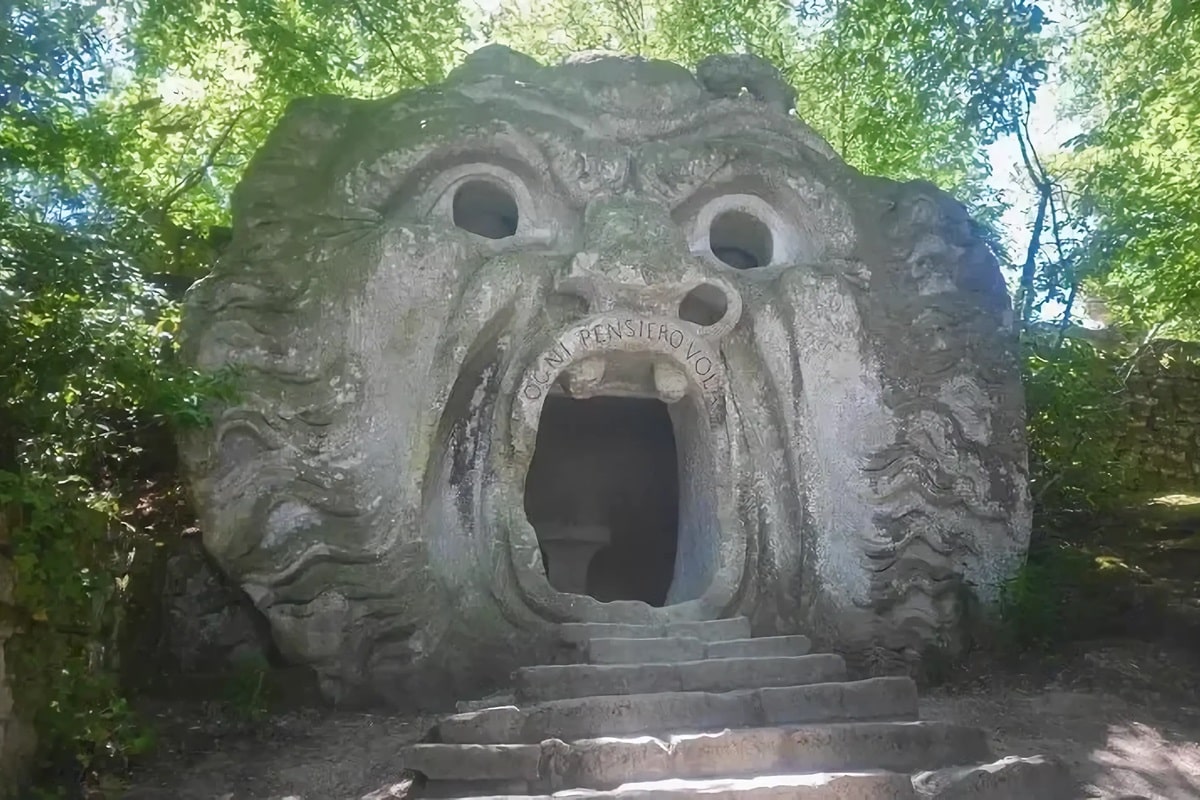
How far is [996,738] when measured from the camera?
468cm

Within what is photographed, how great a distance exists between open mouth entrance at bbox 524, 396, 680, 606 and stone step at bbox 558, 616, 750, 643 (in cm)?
289

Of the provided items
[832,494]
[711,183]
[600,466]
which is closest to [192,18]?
[711,183]

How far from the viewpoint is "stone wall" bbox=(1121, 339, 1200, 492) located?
913 cm

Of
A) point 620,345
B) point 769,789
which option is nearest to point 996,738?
point 769,789

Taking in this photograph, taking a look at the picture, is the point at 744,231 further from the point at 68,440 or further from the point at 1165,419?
the point at 1165,419

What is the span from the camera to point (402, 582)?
16.3 feet

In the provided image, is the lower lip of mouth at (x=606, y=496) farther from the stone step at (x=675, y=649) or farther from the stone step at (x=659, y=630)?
the stone step at (x=675, y=649)

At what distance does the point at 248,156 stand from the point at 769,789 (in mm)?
8120

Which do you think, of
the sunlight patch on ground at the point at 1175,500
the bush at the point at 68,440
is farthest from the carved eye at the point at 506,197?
the sunlight patch on ground at the point at 1175,500

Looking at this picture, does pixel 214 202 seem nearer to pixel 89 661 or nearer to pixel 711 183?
pixel 711 183

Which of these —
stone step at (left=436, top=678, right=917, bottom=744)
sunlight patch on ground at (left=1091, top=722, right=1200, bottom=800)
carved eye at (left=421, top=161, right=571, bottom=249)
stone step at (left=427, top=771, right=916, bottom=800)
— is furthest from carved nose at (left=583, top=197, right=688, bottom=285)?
sunlight patch on ground at (left=1091, top=722, right=1200, bottom=800)

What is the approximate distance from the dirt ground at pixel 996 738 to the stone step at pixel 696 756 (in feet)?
1.69

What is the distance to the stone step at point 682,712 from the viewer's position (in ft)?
13.0

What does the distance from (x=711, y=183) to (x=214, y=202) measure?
19.4 ft
